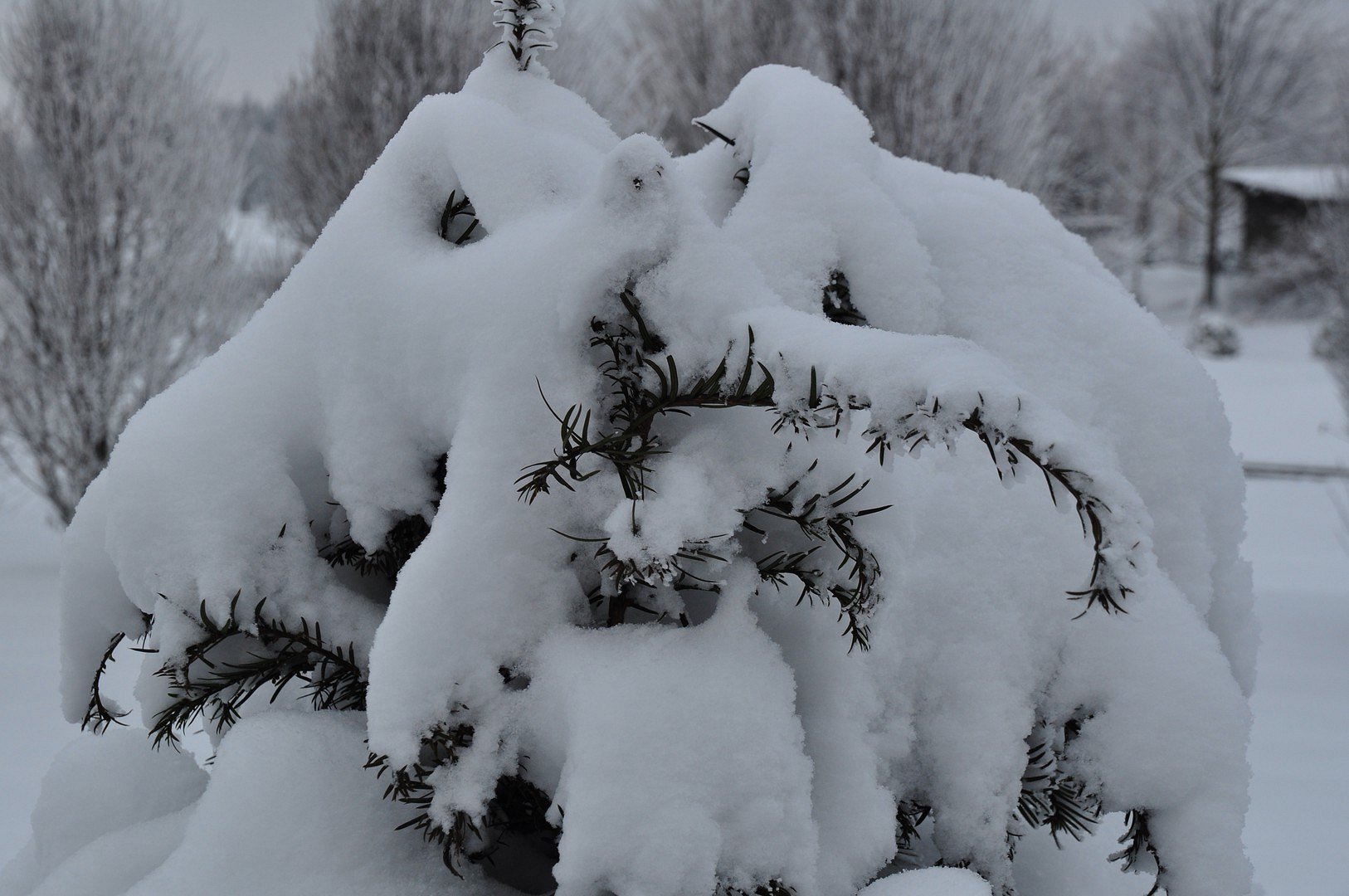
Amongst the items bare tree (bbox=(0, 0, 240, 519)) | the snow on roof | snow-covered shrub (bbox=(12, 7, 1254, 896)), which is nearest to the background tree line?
bare tree (bbox=(0, 0, 240, 519))

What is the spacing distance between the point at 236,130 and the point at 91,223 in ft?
7.23

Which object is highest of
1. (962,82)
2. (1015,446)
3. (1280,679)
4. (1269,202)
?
(1015,446)

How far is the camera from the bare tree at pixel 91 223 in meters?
7.67

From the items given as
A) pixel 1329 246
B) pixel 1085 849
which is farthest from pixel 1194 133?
pixel 1085 849

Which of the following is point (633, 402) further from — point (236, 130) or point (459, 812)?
point (236, 130)

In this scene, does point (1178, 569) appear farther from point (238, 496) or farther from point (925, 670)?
point (238, 496)

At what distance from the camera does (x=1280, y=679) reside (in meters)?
6.23

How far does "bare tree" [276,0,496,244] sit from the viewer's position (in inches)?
354

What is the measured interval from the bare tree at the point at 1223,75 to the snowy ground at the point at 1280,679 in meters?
18.5

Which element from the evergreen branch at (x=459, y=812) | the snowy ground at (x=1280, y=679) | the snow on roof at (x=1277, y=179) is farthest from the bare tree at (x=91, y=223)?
the snow on roof at (x=1277, y=179)

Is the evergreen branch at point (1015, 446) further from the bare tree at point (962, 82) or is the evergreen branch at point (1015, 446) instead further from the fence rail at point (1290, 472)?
the fence rail at point (1290, 472)

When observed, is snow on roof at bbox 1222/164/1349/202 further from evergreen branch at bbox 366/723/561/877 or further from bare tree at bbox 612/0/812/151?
evergreen branch at bbox 366/723/561/877

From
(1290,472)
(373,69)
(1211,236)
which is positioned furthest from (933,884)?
(1211,236)

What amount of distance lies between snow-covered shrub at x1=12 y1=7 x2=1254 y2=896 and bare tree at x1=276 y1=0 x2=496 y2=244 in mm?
8057
